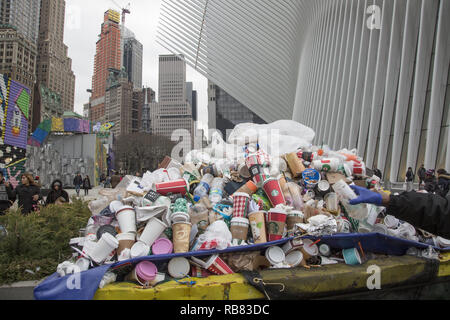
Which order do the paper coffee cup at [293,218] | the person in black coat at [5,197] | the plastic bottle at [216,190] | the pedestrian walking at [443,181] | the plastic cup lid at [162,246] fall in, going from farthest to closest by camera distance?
the pedestrian walking at [443,181] → the person in black coat at [5,197] → the plastic bottle at [216,190] → the paper coffee cup at [293,218] → the plastic cup lid at [162,246]

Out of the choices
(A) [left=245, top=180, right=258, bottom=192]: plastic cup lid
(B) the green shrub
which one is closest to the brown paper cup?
(A) [left=245, top=180, right=258, bottom=192]: plastic cup lid

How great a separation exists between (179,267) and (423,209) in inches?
64.4

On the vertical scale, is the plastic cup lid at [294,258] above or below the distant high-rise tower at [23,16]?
below

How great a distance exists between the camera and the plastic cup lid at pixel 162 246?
241 centimetres

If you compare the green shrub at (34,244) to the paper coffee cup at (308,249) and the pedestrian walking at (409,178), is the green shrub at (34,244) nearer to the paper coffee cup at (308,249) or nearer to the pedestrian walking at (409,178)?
the paper coffee cup at (308,249)

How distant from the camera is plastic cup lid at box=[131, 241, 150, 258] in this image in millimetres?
2300

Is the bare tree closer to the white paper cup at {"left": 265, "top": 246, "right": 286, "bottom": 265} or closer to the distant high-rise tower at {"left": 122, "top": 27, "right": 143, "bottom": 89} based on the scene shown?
the white paper cup at {"left": 265, "top": 246, "right": 286, "bottom": 265}

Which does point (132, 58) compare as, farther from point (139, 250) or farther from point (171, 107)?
point (139, 250)

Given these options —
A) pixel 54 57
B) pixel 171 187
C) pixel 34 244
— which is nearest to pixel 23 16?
pixel 54 57

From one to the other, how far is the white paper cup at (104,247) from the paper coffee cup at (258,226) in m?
1.09

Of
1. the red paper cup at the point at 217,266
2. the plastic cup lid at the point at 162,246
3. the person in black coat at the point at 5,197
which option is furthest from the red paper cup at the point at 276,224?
the person in black coat at the point at 5,197

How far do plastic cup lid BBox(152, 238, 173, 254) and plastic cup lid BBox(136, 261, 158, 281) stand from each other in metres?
0.14

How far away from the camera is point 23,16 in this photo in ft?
309

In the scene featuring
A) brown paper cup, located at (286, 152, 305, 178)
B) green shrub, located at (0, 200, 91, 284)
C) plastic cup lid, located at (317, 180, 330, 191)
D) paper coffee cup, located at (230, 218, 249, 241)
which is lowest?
green shrub, located at (0, 200, 91, 284)
